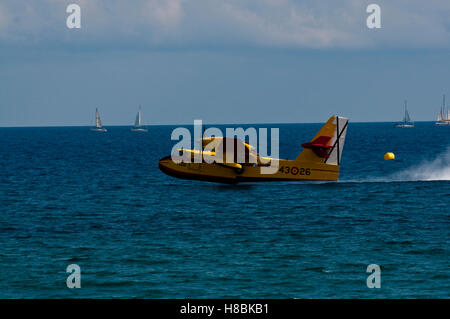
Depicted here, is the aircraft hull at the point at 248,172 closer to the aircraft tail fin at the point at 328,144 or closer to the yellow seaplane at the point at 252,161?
the yellow seaplane at the point at 252,161

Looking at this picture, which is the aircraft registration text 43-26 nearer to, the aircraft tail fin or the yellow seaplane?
the yellow seaplane

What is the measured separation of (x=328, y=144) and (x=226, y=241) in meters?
19.6

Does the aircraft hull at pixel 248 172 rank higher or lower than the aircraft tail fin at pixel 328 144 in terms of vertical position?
lower

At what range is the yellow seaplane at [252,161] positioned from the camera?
48.3 meters

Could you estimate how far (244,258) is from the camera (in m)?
27.5

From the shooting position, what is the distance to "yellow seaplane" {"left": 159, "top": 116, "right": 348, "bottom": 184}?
159 ft

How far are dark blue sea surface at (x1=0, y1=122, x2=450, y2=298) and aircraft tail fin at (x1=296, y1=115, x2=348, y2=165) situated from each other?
3.50 m

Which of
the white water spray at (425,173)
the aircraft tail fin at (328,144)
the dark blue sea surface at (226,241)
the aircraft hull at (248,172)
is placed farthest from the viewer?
the white water spray at (425,173)

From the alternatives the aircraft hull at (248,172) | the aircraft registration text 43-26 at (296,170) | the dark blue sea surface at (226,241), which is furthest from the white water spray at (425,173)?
the aircraft registration text 43-26 at (296,170)

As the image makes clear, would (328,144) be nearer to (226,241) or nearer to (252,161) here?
(252,161)

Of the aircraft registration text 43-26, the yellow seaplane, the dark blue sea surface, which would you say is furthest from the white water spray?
the aircraft registration text 43-26

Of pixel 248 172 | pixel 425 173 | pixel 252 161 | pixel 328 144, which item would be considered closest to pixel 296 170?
pixel 328 144

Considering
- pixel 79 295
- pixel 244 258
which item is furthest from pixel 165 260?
pixel 79 295
